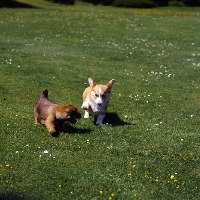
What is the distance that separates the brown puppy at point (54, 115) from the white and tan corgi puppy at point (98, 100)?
2.69 feet

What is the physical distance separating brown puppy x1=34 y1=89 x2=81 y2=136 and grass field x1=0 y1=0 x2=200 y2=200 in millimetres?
213

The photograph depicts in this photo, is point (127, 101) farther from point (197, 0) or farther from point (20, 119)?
point (197, 0)

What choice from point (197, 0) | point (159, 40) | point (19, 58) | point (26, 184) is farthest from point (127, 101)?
point (197, 0)

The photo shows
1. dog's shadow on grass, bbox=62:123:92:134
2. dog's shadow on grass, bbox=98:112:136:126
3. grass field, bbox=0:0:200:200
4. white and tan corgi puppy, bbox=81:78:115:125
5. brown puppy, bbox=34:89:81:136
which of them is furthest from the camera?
dog's shadow on grass, bbox=98:112:136:126

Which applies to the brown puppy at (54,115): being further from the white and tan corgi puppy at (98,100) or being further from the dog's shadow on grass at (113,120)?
the dog's shadow on grass at (113,120)

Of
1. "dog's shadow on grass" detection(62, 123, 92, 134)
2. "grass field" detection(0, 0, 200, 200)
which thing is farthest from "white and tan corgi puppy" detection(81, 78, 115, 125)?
"dog's shadow on grass" detection(62, 123, 92, 134)

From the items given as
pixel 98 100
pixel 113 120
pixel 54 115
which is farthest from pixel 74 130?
pixel 113 120

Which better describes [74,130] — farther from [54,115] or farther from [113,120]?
[113,120]

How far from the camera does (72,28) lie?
28141 millimetres

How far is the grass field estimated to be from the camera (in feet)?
21.9

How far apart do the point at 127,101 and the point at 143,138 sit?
3.12 meters

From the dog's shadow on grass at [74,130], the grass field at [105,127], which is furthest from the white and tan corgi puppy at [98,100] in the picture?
the dog's shadow on grass at [74,130]

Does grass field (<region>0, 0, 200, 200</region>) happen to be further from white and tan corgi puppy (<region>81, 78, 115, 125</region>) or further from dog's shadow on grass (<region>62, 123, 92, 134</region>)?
white and tan corgi puppy (<region>81, 78, 115, 125</region>)

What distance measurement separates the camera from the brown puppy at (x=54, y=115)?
26.9 feet
